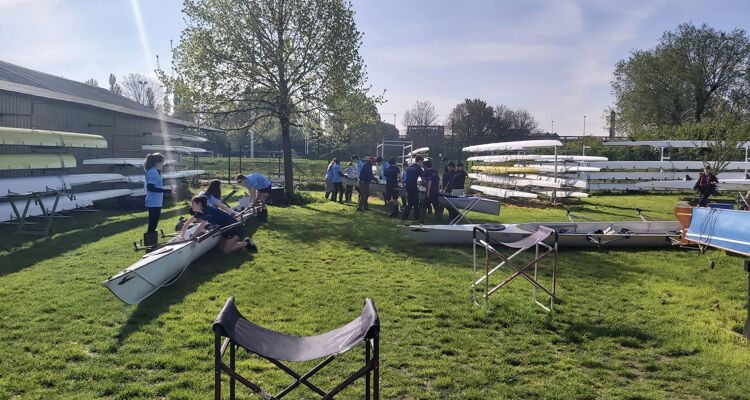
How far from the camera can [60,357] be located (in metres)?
4.30

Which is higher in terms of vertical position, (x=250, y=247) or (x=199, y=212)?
(x=199, y=212)

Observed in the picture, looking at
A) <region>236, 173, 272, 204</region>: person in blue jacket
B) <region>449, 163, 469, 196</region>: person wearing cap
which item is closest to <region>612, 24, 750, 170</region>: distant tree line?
<region>449, 163, 469, 196</region>: person wearing cap

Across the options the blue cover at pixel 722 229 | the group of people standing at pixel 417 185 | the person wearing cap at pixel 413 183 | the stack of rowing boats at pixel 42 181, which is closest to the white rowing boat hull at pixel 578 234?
the blue cover at pixel 722 229

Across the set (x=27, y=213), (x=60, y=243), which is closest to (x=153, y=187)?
(x=60, y=243)

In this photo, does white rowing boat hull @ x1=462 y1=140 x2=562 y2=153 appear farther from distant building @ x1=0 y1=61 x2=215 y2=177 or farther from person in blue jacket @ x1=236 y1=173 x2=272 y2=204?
distant building @ x1=0 y1=61 x2=215 y2=177

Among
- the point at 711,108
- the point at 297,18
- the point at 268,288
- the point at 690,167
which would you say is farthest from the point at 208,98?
the point at 711,108

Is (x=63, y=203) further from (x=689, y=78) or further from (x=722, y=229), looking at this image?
(x=689, y=78)

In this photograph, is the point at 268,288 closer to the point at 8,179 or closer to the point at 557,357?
the point at 557,357

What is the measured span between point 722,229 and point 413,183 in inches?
274

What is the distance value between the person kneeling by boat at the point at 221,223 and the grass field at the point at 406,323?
0.25 metres

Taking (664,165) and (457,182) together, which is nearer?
(457,182)

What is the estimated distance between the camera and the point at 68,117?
16047 millimetres

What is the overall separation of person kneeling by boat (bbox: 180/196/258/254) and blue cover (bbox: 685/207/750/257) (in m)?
7.59

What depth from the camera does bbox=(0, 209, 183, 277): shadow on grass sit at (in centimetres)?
780
